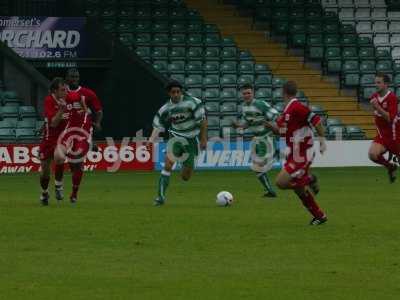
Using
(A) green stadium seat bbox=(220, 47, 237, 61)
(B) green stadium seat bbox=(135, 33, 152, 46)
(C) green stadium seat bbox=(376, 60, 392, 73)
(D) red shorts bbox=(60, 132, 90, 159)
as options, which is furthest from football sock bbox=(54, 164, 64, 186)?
(C) green stadium seat bbox=(376, 60, 392, 73)

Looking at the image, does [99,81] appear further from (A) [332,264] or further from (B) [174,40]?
(A) [332,264]

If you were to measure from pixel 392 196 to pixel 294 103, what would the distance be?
728 cm

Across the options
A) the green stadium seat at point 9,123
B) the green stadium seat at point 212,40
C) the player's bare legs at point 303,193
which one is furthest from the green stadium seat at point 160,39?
the player's bare legs at point 303,193

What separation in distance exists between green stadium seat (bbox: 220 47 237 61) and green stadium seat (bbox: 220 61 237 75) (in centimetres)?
25

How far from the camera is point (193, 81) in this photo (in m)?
38.2

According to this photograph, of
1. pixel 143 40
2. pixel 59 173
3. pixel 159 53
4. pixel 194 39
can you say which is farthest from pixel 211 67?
pixel 59 173

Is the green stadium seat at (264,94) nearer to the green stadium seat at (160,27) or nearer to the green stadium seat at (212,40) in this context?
the green stadium seat at (212,40)

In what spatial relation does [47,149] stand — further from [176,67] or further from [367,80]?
[367,80]

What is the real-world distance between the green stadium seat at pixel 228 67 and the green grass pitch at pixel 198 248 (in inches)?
616

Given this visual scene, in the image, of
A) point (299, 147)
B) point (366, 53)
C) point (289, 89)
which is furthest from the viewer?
point (366, 53)

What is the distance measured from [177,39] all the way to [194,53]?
27.2 inches

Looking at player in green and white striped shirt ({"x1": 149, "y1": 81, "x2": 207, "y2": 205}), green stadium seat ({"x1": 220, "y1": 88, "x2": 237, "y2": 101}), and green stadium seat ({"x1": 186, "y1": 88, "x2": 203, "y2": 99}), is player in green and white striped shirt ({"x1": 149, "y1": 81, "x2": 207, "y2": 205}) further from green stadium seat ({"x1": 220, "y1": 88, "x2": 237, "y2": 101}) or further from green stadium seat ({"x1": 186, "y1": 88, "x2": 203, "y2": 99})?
green stadium seat ({"x1": 220, "y1": 88, "x2": 237, "y2": 101})

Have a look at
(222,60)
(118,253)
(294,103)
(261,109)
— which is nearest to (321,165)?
(222,60)

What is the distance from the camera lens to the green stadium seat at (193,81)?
125ft
